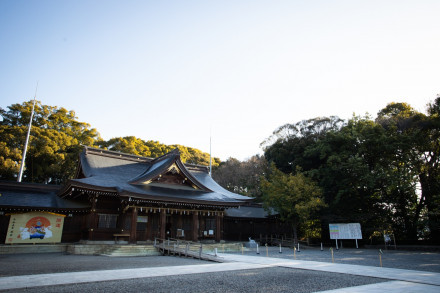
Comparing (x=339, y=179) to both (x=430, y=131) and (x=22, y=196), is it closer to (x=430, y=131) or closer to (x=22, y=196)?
(x=430, y=131)

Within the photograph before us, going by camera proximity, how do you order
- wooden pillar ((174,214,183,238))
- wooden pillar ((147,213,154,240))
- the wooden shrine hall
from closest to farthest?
the wooden shrine hall
wooden pillar ((147,213,154,240))
wooden pillar ((174,214,183,238))

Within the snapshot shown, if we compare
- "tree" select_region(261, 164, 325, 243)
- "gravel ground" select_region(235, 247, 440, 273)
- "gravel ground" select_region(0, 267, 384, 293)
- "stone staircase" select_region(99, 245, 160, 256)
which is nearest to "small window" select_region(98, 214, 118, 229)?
"stone staircase" select_region(99, 245, 160, 256)

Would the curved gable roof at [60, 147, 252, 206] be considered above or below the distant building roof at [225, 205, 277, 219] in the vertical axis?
above

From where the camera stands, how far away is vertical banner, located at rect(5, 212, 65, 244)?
17.4m

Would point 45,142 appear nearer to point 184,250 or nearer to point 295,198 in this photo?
point 184,250

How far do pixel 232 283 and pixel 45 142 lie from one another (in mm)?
34247

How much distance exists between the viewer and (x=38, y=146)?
109ft

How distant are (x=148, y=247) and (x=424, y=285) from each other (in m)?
14.9

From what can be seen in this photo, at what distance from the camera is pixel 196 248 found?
1862 cm

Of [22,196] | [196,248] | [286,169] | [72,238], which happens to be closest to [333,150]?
[286,169]

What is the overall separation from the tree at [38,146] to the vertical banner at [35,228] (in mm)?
15748

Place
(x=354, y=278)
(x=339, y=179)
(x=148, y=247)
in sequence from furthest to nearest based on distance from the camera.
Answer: (x=339, y=179)
(x=148, y=247)
(x=354, y=278)

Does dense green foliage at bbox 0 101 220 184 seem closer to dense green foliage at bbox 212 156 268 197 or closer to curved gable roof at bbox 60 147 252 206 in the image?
curved gable roof at bbox 60 147 252 206

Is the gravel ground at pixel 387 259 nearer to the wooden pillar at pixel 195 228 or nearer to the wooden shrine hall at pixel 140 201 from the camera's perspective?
the wooden pillar at pixel 195 228
